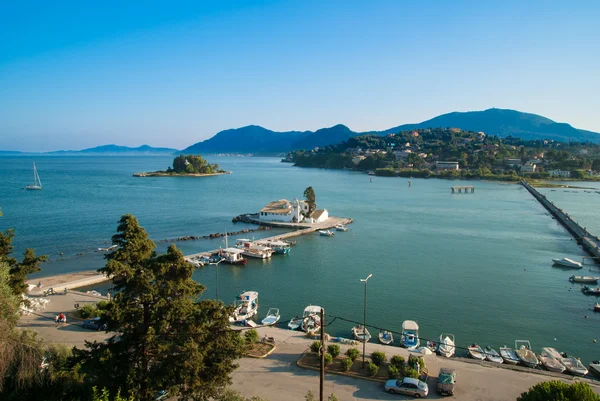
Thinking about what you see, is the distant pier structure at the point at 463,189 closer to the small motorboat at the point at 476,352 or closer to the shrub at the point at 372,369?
the small motorboat at the point at 476,352

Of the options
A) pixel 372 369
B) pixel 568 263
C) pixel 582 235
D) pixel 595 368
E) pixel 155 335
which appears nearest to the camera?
pixel 155 335

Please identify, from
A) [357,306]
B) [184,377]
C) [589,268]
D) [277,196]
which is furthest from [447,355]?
[277,196]

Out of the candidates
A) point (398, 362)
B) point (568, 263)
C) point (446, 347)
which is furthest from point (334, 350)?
point (568, 263)

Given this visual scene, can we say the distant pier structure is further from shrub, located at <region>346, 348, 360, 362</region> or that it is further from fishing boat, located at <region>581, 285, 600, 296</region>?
shrub, located at <region>346, 348, 360, 362</region>

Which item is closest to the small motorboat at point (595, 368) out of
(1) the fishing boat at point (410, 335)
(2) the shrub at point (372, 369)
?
(1) the fishing boat at point (410, 335)

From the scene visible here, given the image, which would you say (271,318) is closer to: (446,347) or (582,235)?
(446,347)

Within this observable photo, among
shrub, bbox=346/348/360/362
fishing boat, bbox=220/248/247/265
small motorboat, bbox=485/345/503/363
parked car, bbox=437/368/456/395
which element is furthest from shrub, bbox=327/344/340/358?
fishing boat, bbox=220/248/247/265

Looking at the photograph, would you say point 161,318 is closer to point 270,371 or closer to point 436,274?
point 270,371
